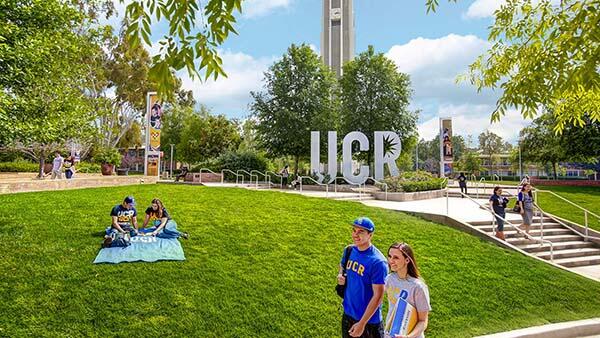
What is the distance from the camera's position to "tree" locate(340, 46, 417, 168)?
33.9 metres

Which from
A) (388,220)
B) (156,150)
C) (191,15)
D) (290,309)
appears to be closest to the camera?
(191,15)

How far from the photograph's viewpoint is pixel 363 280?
350 centimetres

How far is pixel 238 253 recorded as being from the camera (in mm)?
7535

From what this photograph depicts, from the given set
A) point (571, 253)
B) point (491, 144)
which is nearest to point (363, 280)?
point (571, 253)

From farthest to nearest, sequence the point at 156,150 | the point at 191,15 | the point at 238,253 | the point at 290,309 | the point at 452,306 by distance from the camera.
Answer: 1. the point at 156,150
2. the point at 238,253
3. the point at 452,306
4. the point at 290,309
5. the point at 191,15

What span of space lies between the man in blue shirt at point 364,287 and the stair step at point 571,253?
8.87 m

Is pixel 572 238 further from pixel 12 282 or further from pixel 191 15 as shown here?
pixel 12 282

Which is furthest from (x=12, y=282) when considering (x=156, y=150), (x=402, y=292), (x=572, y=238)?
(x=156, y=150)

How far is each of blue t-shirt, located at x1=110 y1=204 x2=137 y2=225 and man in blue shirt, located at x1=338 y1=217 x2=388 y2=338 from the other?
18.9ft

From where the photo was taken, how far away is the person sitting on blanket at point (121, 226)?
23.4 ft

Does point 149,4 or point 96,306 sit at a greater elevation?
point 149,4

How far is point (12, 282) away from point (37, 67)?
6.56 metres

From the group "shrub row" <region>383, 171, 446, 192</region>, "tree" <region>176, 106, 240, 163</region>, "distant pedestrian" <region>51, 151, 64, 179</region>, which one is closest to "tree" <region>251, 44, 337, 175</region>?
"tree" <region>176, 106, 240, 163</region>

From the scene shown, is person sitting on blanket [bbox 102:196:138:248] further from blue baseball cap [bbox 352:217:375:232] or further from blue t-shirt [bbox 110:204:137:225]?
blue baseball cap [bbox 352:217:375:232]
